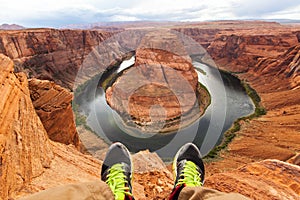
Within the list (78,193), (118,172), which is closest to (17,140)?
(118,172)

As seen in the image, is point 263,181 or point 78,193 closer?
point 78,193

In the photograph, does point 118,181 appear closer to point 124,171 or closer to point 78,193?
point 124,171

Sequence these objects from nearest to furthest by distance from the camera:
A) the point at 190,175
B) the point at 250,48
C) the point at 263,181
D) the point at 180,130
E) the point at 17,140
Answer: the point at 190,175, the point at 263,181, the point at 17,140, the point at 180,130, the point at 250,48

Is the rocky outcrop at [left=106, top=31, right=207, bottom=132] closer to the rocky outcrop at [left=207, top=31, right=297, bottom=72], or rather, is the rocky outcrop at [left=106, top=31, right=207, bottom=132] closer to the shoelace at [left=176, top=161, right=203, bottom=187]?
the shoelace at [left=176, top=161, right=203, bottom=187]

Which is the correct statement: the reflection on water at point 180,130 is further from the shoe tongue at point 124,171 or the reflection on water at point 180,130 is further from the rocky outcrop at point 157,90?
the shoe tongue at point 124,171

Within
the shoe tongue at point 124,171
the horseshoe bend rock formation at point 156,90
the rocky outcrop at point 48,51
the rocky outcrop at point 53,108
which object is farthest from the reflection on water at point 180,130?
the shoe tongue at point 124,171

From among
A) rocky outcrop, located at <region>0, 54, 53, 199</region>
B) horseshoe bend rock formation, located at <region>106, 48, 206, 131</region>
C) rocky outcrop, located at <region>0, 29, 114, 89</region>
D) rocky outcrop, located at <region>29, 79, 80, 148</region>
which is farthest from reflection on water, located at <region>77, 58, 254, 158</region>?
rocky outcrop, located at <region>0, 54, 53, 199</region>
